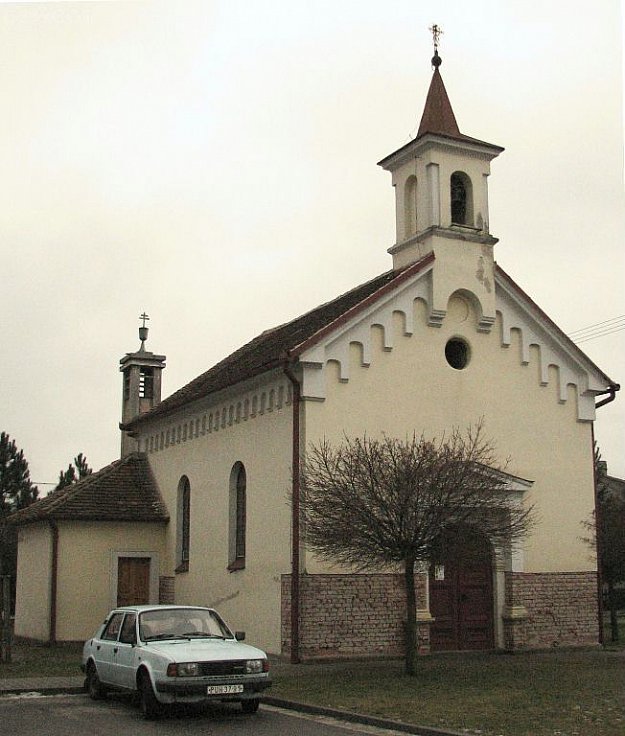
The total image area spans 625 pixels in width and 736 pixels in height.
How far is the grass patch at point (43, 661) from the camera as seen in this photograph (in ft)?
62.8

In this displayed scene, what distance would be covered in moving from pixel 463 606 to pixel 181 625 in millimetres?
8896

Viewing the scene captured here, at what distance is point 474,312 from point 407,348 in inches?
81.3

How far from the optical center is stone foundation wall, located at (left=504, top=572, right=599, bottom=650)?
22141mm

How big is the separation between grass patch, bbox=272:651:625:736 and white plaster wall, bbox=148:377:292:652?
2745mm

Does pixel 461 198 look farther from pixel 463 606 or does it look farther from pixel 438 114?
pixel 463 606

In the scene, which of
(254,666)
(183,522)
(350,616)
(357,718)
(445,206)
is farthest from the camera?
(183,522)

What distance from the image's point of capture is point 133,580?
28047 mm

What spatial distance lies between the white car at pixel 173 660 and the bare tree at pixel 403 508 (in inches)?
106

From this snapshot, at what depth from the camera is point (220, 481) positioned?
24.8m

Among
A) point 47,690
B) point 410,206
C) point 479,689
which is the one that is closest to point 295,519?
point 47,690

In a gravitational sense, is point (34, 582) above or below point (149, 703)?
above

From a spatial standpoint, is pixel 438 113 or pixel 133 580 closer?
pixel 438 113

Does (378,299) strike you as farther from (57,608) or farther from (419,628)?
(57,608)

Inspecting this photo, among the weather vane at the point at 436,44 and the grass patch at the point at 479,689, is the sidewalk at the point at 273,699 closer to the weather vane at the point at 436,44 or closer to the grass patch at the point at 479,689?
the grass patch at the point at 479,689
